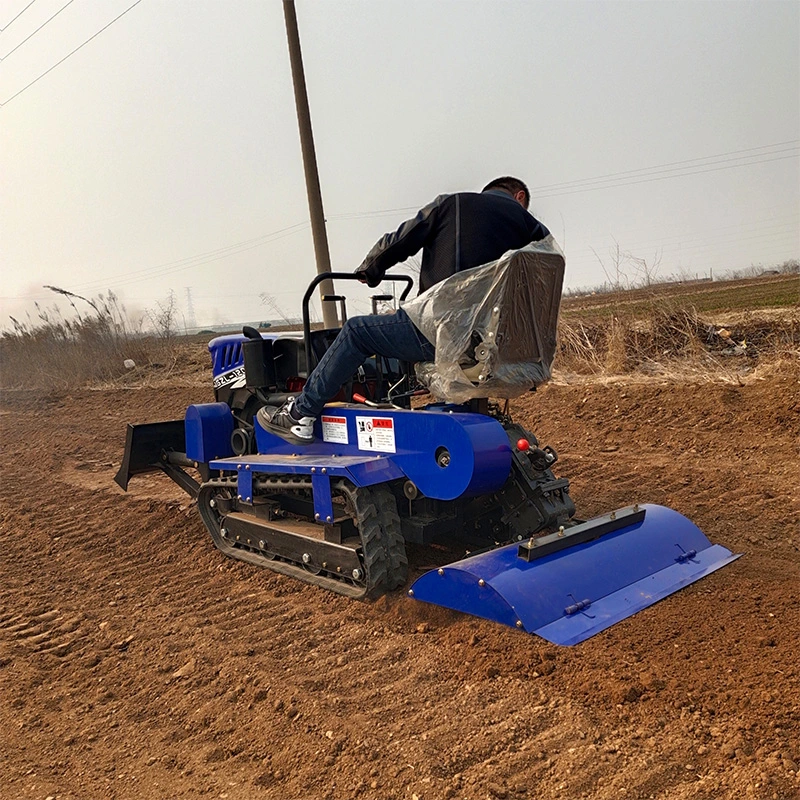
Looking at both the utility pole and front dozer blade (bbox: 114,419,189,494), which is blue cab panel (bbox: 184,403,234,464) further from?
the utility pole

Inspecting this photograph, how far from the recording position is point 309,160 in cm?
927

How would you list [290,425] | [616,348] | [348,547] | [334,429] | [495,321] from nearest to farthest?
1. [495,321]
2. [348,547]
3. [334,429]
4. [290,425]
5. [616,348]

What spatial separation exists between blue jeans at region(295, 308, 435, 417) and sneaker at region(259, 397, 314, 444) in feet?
0.95

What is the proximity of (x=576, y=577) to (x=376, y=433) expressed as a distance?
1359 mm

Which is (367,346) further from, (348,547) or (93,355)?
(93,355)

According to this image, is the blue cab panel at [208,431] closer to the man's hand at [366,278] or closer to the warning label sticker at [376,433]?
the warning label sticker at [376,433]

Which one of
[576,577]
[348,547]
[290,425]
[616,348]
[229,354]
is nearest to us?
[576,577]

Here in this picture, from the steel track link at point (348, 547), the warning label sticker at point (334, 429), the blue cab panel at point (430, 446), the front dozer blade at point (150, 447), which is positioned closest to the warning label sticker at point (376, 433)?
the blue cab panel at point (430, 446)

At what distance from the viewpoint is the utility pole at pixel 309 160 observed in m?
9.11

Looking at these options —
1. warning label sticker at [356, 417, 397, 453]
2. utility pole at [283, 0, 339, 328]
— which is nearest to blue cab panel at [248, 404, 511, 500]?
warning label sticker at [356, 417, 397, 453]

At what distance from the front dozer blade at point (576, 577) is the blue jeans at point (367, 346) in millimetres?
1180

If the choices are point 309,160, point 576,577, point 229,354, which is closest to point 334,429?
point 229,354

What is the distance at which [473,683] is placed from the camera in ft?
9.18

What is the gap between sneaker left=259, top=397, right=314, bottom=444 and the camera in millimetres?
4289
